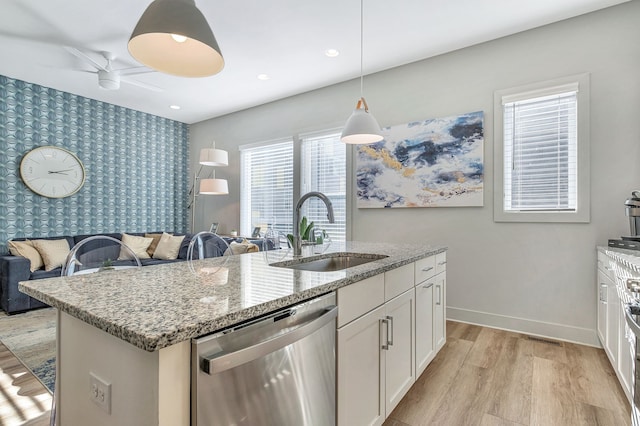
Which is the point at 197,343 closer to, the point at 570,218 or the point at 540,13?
the point at 570,218

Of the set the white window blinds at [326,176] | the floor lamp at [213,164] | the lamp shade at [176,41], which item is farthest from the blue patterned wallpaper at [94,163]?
the lamp shade at [176,41]

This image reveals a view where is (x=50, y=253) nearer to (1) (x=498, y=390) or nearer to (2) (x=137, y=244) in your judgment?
(2) (x=137, y=244)

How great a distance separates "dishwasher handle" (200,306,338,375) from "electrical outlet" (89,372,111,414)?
0.29m

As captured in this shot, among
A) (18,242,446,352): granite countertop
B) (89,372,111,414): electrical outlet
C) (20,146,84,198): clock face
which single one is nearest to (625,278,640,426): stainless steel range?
(18,242,446,352): granite countertop

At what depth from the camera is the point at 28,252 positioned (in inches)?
155

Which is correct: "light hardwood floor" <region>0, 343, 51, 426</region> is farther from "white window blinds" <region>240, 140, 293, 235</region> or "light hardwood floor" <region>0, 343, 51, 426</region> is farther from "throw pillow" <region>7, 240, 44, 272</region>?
"white window blinds" <region>240, 140, 293, 235</region>

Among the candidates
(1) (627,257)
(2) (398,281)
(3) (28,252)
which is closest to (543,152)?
(1) (627,257)

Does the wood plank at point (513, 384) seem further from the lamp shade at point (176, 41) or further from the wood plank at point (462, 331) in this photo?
the lamp shade at point (176, 41)

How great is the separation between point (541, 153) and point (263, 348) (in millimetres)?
3215

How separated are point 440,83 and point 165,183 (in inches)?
192

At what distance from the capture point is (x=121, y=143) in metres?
5.30

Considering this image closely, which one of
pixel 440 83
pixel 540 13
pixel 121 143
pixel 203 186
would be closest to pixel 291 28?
pixel 440 83

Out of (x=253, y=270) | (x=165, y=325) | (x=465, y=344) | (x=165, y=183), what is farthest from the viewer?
(x=165, y=183)

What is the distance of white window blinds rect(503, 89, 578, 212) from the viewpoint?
2896 mm
